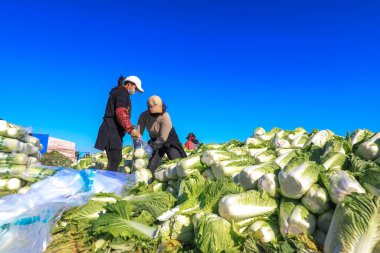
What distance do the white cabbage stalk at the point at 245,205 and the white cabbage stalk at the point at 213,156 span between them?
128 centimetres

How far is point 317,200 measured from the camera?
3205 millimetres

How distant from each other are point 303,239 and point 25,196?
145 inches

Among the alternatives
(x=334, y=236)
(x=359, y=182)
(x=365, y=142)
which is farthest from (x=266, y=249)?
(x=365, y=142)

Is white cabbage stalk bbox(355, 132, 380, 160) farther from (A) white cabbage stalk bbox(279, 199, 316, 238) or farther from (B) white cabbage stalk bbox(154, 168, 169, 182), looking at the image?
(B) white cabbage stalk bbox(154, 168, 169, 182)

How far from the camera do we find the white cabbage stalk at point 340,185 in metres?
3.00

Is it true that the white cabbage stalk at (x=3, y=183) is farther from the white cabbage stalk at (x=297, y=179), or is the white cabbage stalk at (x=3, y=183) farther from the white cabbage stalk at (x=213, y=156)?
the white cabbage stalk at (x=297, y=179)

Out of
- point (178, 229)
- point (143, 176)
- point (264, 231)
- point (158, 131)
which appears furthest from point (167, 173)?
point (264, 231)

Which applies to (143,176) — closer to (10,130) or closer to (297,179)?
(10,130)

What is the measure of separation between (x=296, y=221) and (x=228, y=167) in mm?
1567

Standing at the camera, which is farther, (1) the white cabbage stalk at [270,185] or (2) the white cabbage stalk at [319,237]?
(1) the white cabbage stalk at [270,185]

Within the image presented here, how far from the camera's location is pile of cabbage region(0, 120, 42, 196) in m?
6.13

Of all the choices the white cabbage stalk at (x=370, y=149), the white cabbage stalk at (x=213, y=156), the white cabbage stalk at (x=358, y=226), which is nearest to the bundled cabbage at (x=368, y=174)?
the white cabbage stalk at (x=370, y=149)

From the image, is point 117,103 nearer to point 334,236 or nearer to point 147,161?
point 147,161

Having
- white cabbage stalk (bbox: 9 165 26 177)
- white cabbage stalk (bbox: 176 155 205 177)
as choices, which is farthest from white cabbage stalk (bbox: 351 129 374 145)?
white cabbage stalk (bbox: 9 165 26 177)
